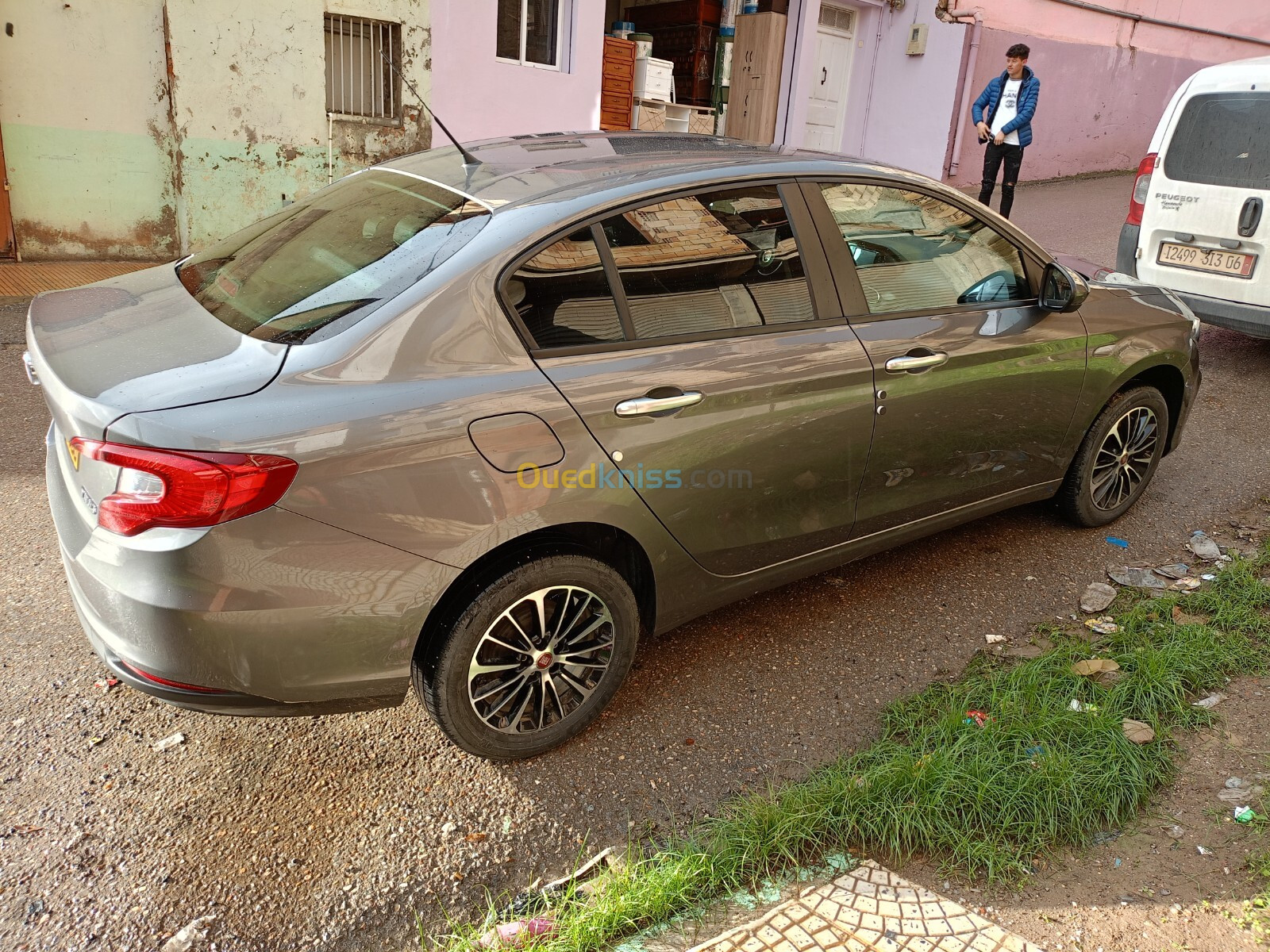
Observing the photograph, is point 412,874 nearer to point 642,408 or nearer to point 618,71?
point 642,408

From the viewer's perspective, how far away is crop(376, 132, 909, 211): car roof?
3039mm

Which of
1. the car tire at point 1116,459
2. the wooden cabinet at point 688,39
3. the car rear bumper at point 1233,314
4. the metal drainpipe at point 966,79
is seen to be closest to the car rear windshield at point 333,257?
the car tire at point 1116,459

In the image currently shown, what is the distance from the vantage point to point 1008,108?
32.9ft

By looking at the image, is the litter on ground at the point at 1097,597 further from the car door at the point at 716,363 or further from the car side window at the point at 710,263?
the car side window at the point at 710,263

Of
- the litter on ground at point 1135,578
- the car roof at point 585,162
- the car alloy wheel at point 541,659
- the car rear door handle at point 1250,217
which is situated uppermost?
the car roof at point 585,162

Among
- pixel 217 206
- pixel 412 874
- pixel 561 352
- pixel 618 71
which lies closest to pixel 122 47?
pixel 217 206

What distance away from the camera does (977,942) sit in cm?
238

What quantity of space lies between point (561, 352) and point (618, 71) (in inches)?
374

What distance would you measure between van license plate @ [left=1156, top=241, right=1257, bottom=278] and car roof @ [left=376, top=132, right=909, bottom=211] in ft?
12.8

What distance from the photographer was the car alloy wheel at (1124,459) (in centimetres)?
457

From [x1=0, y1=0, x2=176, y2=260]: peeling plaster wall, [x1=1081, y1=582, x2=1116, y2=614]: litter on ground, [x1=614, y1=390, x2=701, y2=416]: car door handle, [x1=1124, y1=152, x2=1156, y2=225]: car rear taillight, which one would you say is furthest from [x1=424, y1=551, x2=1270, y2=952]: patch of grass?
[x1=0, y1=0, x2=176, y2=260]: peeling plaster wall

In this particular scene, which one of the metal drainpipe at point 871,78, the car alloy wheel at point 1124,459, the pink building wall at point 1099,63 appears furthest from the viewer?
the pink building wall at point 1099,63

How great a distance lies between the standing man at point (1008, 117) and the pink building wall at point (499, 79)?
161 inches

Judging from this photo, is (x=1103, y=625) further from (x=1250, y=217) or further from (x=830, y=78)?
(x=830, y=78)
